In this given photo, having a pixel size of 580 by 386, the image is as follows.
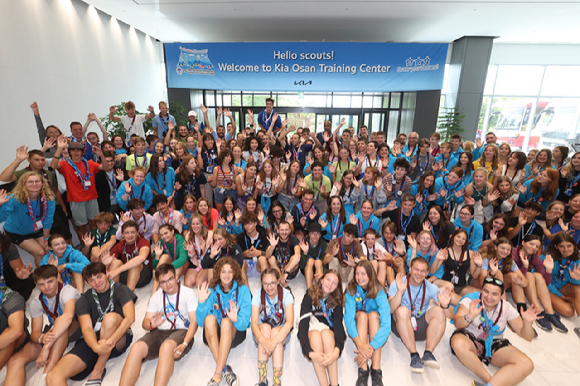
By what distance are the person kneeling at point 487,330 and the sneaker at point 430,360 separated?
0.75 ft

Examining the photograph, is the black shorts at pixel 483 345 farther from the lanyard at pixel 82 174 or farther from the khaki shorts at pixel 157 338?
the lanyard at pixel 82 174

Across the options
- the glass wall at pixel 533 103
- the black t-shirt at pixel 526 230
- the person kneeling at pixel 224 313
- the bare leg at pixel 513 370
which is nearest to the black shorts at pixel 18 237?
the person kneeling at pixel 224 313

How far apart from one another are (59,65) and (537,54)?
1745 cm

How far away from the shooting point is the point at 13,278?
349cm

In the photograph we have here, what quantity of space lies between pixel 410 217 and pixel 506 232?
1494 millimetres

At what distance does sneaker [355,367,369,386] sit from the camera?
2.63 m

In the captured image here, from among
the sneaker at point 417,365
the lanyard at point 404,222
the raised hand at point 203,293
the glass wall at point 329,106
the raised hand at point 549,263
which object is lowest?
the sneaker at point 417,365

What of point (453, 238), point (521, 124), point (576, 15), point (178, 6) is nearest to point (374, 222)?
point (453, 238)

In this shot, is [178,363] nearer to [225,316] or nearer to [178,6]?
[225,316]

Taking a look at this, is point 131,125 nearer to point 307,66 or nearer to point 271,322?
point 307,66

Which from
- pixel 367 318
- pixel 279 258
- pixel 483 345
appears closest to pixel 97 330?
pixel 279 258

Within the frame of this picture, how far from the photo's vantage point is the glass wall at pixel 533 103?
11.8m

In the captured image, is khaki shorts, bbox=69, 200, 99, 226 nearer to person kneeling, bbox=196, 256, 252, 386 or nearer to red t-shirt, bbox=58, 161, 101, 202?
red t-shirt, bbox=58, 161, 101, 202

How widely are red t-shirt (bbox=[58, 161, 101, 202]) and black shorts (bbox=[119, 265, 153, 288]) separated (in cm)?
165
